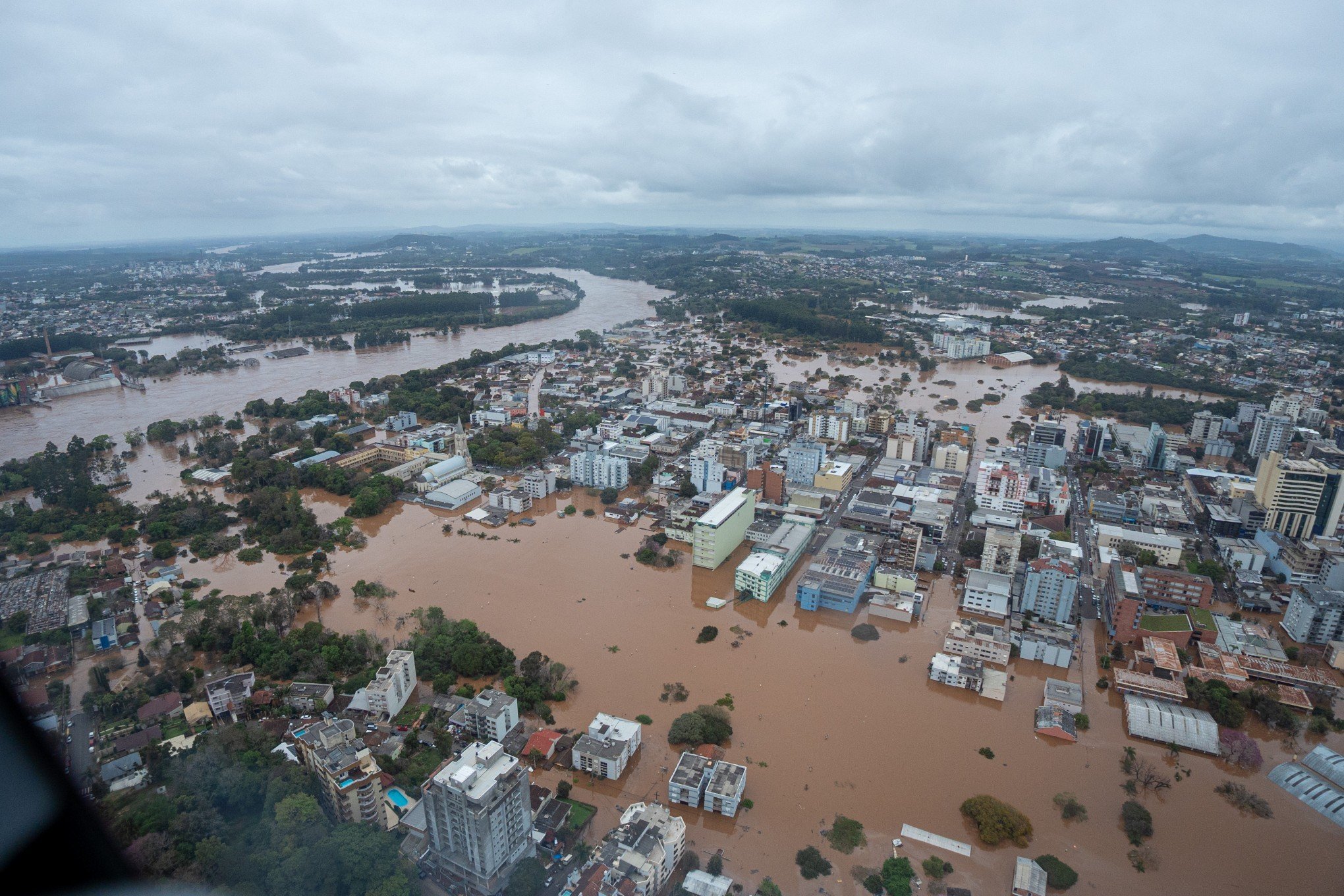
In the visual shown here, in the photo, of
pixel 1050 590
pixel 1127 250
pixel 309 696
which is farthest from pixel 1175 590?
pixel 1127 250

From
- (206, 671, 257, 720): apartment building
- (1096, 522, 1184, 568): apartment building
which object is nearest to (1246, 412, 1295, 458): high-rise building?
(1096, 522, 1184, 568): apartment building

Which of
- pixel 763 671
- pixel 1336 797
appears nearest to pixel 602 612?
pixel 763 671

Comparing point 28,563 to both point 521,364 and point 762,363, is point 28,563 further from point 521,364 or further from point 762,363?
point 762,363

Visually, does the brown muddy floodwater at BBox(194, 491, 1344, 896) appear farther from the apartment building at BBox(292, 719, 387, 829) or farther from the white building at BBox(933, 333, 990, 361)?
the white building at BBox(933, 333, 990, 361)

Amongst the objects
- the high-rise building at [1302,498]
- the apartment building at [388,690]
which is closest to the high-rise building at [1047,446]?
the high-rise building at [1302,498]

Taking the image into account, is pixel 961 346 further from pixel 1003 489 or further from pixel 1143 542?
pixel 1143 542

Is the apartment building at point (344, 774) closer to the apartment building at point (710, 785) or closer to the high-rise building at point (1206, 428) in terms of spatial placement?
the apartment building at point (710, 785)
